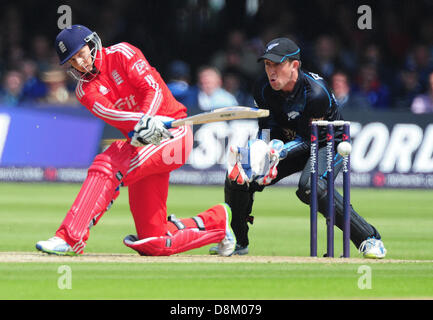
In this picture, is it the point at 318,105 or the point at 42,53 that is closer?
the point at 318,105

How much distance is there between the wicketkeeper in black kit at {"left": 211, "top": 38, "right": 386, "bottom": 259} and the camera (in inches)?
328

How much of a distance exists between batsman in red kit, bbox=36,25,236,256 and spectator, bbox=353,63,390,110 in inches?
429

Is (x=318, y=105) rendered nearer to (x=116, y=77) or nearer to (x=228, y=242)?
(x=228, y=242)

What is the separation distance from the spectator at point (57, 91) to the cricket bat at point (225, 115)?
11159 mm

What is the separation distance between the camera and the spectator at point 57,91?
19.4 meters

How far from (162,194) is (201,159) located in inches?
371

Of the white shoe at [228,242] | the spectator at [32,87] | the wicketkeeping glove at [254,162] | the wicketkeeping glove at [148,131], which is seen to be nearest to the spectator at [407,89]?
the spectator at [32,87]

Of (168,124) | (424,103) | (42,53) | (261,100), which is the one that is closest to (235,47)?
(42,53)

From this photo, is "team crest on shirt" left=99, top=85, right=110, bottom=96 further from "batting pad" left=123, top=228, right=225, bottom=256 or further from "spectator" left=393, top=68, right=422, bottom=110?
"spectator" left=393, top=68, right=422, bottom=110

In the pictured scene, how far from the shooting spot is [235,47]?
20562mm

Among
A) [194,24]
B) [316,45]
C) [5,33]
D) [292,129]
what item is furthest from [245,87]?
[292,129]

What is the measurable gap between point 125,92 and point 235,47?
1233 cm

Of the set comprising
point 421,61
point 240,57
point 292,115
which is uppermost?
point 240,57

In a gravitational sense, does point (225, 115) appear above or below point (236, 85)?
below
